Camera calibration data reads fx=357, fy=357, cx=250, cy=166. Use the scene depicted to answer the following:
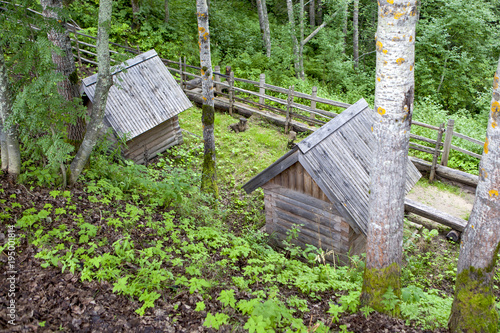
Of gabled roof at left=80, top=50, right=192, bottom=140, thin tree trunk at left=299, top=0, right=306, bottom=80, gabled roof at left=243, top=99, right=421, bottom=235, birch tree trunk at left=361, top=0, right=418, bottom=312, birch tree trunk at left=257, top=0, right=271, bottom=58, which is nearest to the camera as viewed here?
birch tree trunk at left=361, top=0, right=418, bottom=312

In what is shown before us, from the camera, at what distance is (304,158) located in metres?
6.66

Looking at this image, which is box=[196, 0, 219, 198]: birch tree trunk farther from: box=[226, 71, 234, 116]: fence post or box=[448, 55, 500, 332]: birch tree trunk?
box=[226, 71, 234, 116]: fence post

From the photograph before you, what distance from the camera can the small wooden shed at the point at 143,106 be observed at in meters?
10.1

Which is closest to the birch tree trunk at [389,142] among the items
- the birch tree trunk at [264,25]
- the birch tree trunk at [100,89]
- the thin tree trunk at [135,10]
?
the birch tree trunk at [100,89]

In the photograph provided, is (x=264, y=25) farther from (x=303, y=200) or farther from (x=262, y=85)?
(x=303, y=200)

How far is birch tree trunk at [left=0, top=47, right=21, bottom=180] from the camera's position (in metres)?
5.42

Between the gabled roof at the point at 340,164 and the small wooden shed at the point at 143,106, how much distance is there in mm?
4554

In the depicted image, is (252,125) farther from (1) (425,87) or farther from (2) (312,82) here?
Answer: (1) (425,87)

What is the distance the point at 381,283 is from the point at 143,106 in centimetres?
860

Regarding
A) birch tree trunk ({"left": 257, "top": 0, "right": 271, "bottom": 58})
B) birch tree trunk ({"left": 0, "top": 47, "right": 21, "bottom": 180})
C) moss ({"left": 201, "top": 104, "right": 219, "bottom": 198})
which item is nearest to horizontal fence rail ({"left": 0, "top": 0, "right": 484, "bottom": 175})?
birch tree trunk ({"left": 257, "top": 0, "right": 271, "bottom": 58})

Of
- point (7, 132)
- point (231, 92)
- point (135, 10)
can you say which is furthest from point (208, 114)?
point (135, 10)

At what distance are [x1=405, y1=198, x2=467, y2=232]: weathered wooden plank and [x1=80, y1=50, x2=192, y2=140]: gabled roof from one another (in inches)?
292

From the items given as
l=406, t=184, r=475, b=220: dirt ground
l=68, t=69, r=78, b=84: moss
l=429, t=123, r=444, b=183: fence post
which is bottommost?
l=406, t=184, r=475, b=220: dirt ground

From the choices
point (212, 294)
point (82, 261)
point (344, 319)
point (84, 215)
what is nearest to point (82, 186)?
point (84, 215)
